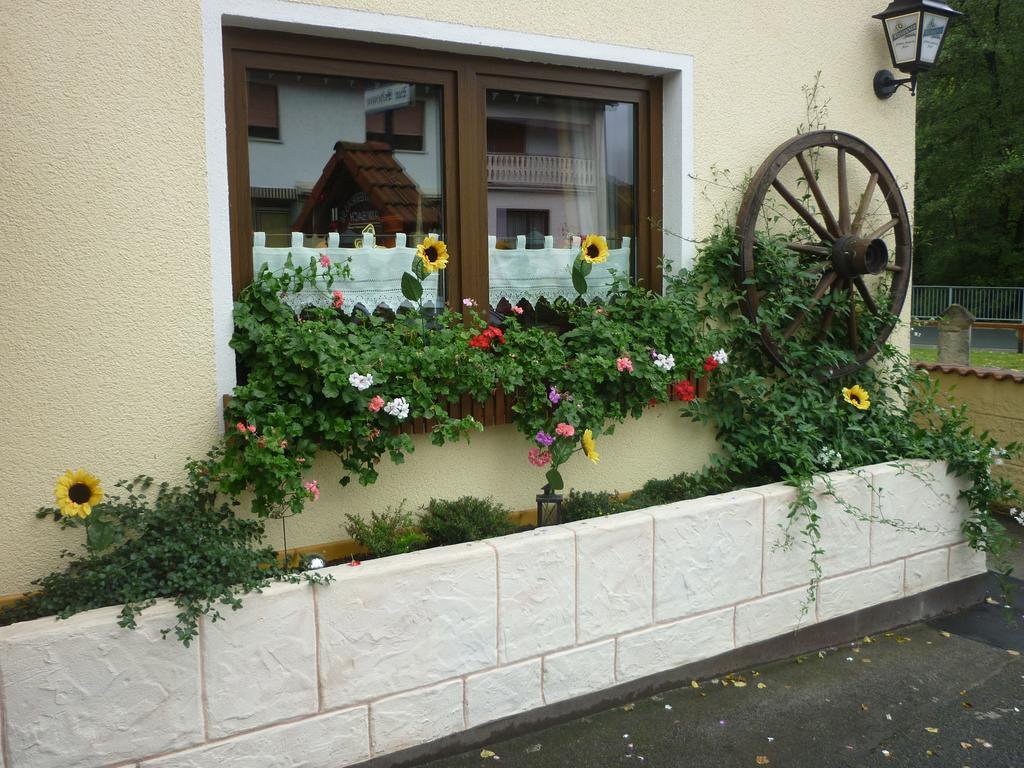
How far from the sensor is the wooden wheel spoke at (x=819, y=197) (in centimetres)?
482

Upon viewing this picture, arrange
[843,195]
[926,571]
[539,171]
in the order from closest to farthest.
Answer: [539,171]
[926,571]
[843,195]

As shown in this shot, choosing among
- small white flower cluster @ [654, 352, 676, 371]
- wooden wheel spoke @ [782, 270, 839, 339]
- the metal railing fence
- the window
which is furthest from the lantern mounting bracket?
the metal railing fence

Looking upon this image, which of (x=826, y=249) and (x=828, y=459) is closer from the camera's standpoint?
(x=828, y=459)

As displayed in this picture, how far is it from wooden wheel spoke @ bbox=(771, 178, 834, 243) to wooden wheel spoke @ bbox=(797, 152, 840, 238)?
4 cm

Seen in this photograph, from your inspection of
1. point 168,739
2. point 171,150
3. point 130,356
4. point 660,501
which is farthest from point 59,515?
point 660,501

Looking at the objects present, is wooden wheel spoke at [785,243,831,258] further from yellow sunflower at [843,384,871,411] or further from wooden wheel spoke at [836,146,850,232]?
Answer: yellow sunflower at [843,384,871,411]

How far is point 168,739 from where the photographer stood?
112 inches

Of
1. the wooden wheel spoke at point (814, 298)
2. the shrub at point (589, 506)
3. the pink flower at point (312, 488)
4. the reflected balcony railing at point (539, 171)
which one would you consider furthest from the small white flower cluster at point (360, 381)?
the wooden wheel spoke at point (814, 298)

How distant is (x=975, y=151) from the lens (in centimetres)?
2939

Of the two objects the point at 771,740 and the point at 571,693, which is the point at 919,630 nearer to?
the point at 771,740

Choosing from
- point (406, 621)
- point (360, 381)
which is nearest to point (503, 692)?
point (406, 621)

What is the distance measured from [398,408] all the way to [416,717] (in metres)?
1.10

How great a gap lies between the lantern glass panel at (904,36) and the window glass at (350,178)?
2710 mm

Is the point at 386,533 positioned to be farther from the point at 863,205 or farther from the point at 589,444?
the point at 863,205
